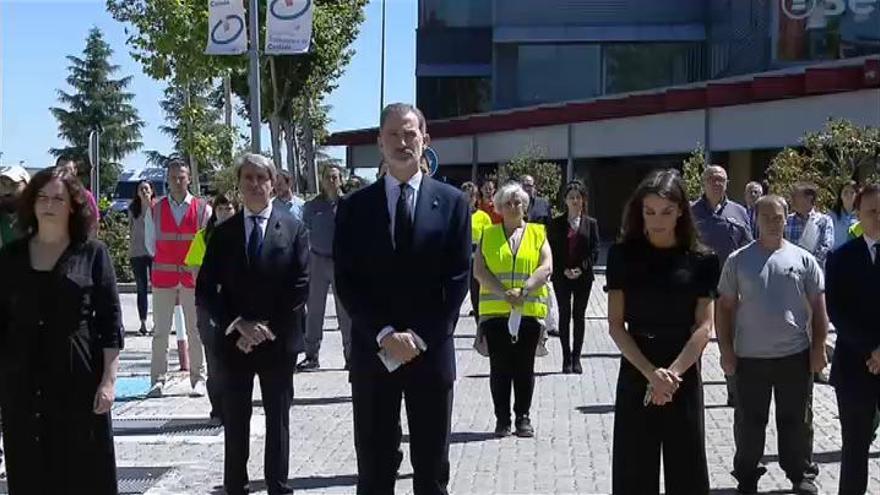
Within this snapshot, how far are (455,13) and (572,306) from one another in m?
46.1

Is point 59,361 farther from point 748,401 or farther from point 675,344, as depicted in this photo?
point 748,401

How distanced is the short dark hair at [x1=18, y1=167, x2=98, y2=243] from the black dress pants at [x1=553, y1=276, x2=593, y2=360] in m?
7.97

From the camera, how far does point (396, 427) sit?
653 centimetres

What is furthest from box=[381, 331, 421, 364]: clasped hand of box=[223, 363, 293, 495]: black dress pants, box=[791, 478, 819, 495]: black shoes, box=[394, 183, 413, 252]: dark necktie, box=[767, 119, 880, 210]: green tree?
box=[767, 119, 880, 210]: green tree

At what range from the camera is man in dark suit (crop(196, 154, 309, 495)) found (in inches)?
316

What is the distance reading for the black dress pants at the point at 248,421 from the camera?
802 centimetres

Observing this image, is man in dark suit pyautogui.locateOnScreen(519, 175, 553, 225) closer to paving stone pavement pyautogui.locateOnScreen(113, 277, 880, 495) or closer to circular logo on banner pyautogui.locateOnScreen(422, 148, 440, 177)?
circular logo on banner pyautogui.locateOnScreen(422, 148, 440, 177)

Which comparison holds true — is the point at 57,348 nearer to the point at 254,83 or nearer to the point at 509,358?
the point at 509,358

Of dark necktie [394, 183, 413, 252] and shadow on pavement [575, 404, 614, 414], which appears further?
shadow on pavement [575, 404, 614, 414]

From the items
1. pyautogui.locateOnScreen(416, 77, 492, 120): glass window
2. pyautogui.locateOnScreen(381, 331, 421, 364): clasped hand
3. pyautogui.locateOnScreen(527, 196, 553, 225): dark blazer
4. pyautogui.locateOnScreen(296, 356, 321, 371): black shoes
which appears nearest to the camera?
pyautogui.locateOnScreen(381, 331, 421, 364): clasped hand

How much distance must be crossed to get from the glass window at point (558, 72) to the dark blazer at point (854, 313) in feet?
150

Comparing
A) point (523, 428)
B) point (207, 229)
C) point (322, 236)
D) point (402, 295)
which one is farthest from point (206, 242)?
point (402, 295)

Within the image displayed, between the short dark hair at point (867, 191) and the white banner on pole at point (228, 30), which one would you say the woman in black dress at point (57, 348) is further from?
the white banner on pole at point (228, 30)

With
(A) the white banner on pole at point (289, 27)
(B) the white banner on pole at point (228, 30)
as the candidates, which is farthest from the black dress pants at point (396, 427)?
(B) the white banner on pole at point (228, 30)
